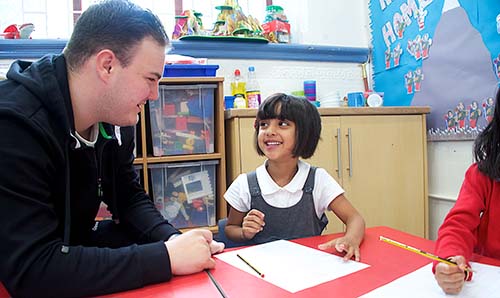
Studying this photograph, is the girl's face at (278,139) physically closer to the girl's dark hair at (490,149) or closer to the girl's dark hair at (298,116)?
the girl's dark hair at (298,116)

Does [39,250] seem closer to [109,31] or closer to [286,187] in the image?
[109,31]

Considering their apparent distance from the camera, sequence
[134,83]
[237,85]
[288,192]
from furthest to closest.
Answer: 1. [237,85]
2. [288,192]
3. [134,83]

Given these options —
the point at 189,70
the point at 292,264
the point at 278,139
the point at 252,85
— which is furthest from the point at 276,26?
the point at 292,264

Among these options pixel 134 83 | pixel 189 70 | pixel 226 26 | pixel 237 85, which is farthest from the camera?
pixel 226 26

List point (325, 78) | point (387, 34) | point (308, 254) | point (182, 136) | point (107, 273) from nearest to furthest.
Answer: point (107, 273) → point (308, 254) → point (182, 136) → point (387, 34) → point (325, 78)

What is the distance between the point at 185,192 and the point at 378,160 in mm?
1045

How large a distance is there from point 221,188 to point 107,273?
1321 mm

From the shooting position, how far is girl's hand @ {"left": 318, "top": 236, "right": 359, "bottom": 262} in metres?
0.83

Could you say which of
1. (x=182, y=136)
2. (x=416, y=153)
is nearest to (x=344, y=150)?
(x=416, y=153)

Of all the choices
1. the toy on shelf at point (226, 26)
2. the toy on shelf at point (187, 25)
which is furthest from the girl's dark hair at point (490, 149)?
the toy on shelf at point (187, 25)

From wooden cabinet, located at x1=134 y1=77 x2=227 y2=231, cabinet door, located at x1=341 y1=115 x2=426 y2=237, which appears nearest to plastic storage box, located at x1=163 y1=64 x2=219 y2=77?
wooden cabinet, located at x1=134 y1=77 x2=227 y2=231

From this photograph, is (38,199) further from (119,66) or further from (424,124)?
(424,124)

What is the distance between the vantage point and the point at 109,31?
0.86m

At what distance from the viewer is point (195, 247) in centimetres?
76
